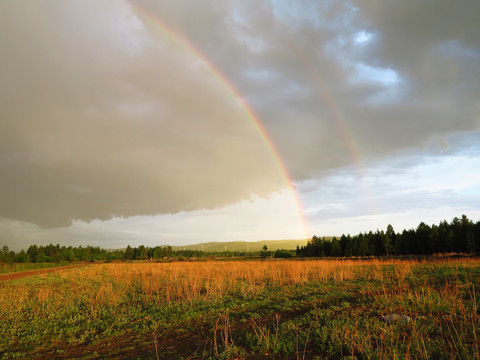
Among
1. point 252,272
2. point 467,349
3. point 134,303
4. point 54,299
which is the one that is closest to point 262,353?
point 467,349

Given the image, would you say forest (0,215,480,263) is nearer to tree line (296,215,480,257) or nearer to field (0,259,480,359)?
tree line (296,215,480,257)

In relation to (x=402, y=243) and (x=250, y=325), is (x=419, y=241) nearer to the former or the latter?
(x=402, y=243)

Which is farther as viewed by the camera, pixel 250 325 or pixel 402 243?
pixel 402 243

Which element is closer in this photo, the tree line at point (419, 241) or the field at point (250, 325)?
the field at point (250, 325)

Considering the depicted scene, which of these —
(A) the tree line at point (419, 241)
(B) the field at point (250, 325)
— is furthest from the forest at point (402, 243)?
(B) the field at point (250, 325)

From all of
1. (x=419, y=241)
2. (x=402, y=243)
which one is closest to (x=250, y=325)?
(x=419, y=241)

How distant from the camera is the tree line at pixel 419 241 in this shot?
52.3m

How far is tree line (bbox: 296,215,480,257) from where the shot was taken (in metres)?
52.3

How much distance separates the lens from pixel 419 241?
60.2 metres

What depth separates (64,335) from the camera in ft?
27.2

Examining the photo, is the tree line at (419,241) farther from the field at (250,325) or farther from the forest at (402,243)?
the field at (250,325)

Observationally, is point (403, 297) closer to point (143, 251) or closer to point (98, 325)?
point (98, 325)

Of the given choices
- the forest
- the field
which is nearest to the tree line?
the forest

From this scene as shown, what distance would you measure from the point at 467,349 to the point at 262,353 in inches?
149
